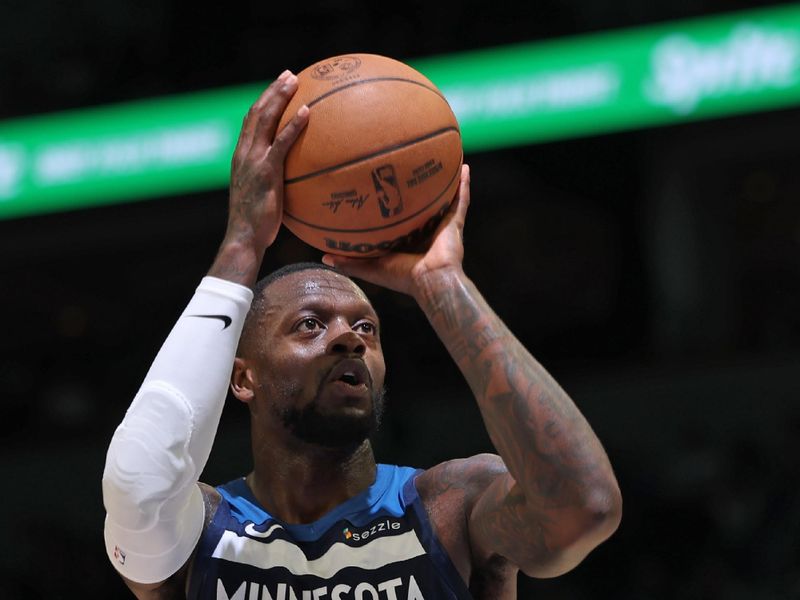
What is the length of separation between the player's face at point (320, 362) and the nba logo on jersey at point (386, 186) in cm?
61

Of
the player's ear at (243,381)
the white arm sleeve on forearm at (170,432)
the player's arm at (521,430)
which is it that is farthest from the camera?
the player's ear at (243,381)

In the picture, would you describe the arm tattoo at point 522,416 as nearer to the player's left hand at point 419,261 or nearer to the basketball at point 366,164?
the player's left hand at point 419,261

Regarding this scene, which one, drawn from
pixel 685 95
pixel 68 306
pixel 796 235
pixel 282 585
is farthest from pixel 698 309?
pixel 282 585

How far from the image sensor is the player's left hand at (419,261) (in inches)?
109

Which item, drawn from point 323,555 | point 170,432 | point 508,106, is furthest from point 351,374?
point 508,106

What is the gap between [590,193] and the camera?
8211 millimetres

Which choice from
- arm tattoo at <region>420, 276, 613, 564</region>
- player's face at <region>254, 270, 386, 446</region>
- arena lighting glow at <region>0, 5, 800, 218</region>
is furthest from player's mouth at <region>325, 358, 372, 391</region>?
arena lighting glow at <region>0, 5, 800, 218</region>

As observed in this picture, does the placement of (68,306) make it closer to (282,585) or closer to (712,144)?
(712,144)

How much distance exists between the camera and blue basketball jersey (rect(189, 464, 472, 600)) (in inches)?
121

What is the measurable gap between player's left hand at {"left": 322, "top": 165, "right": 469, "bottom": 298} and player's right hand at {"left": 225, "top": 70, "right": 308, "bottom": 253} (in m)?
0.20

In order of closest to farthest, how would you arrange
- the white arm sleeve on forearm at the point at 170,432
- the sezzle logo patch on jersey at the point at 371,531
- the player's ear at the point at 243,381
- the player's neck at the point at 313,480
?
the white arm sleeve on forearm at the point at 170,432
the sezzle logo patch on jersey at the point at 371,531
the player's neck at the point at 313,480
the player's ear at the point at 243,381

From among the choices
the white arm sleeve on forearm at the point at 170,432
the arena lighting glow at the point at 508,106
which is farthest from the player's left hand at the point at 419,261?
the arena lighting glow at the point at 508,106

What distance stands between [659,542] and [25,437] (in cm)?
446

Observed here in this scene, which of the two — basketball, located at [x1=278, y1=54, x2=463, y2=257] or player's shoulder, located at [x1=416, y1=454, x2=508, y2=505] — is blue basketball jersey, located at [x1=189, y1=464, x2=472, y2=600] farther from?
basketball, located at [x1=278, y1=54, x2=463, y2=257]
